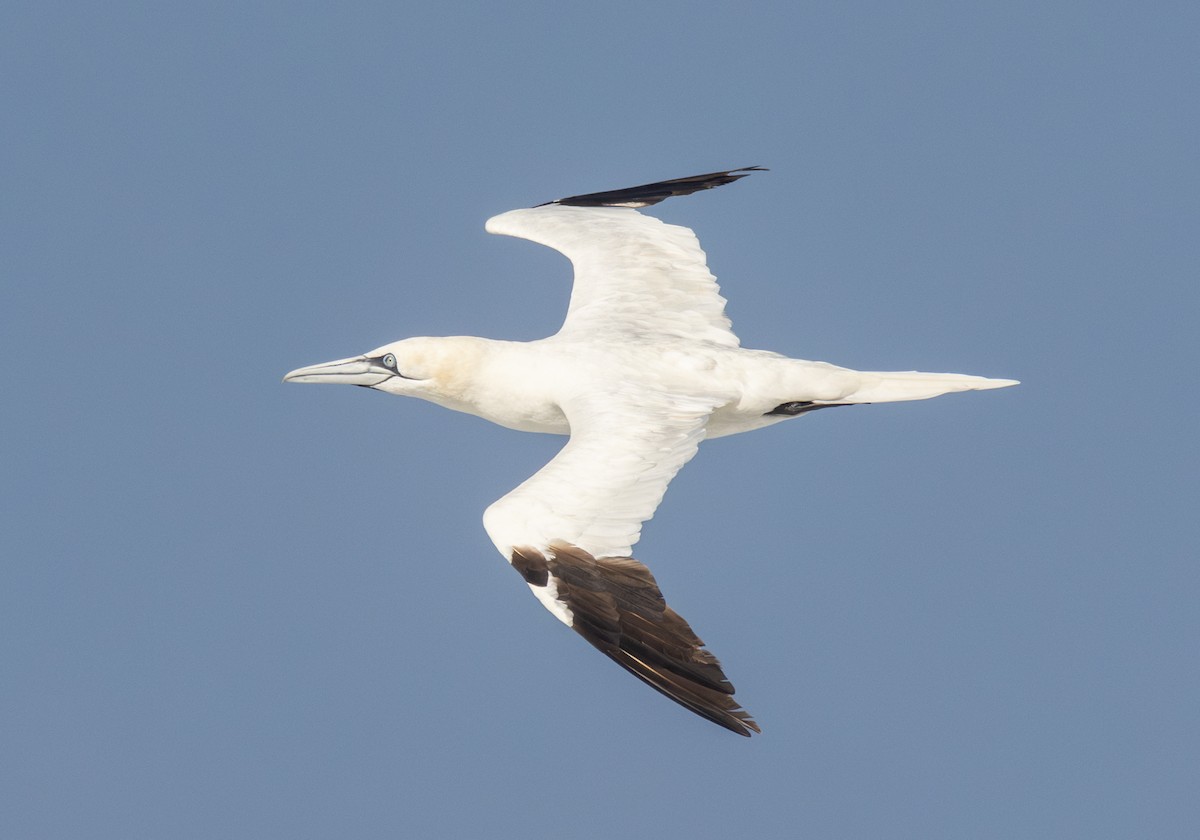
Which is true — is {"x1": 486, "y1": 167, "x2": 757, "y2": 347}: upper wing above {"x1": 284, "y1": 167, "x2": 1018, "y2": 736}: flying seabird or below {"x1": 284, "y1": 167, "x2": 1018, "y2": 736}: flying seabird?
above

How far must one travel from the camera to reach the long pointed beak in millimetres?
16375

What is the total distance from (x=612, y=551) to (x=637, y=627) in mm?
603

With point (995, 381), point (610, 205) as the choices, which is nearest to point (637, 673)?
point (995, 381)

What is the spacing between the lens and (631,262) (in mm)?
17484

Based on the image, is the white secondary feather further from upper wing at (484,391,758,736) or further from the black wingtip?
upper wing at (484,391,758,736)

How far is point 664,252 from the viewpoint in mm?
17594

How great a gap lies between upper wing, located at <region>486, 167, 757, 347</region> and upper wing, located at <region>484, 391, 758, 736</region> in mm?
2259

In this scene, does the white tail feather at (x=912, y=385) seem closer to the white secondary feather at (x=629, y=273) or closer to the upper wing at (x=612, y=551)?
the white secondary feather at (x=629, y=273)

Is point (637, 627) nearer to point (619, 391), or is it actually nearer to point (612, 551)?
point (612, 551)

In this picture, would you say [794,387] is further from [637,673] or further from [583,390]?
[637,673]

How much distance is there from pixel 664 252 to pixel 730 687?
5.72m

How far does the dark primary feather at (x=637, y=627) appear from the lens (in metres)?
12.9

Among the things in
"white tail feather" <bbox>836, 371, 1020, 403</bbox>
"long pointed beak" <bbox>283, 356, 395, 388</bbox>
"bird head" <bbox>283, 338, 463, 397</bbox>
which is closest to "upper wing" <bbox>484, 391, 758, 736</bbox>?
"bird head" <bbox>283, 338, 463, 397</bbox>

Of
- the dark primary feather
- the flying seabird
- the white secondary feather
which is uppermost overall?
the white secondary feather
